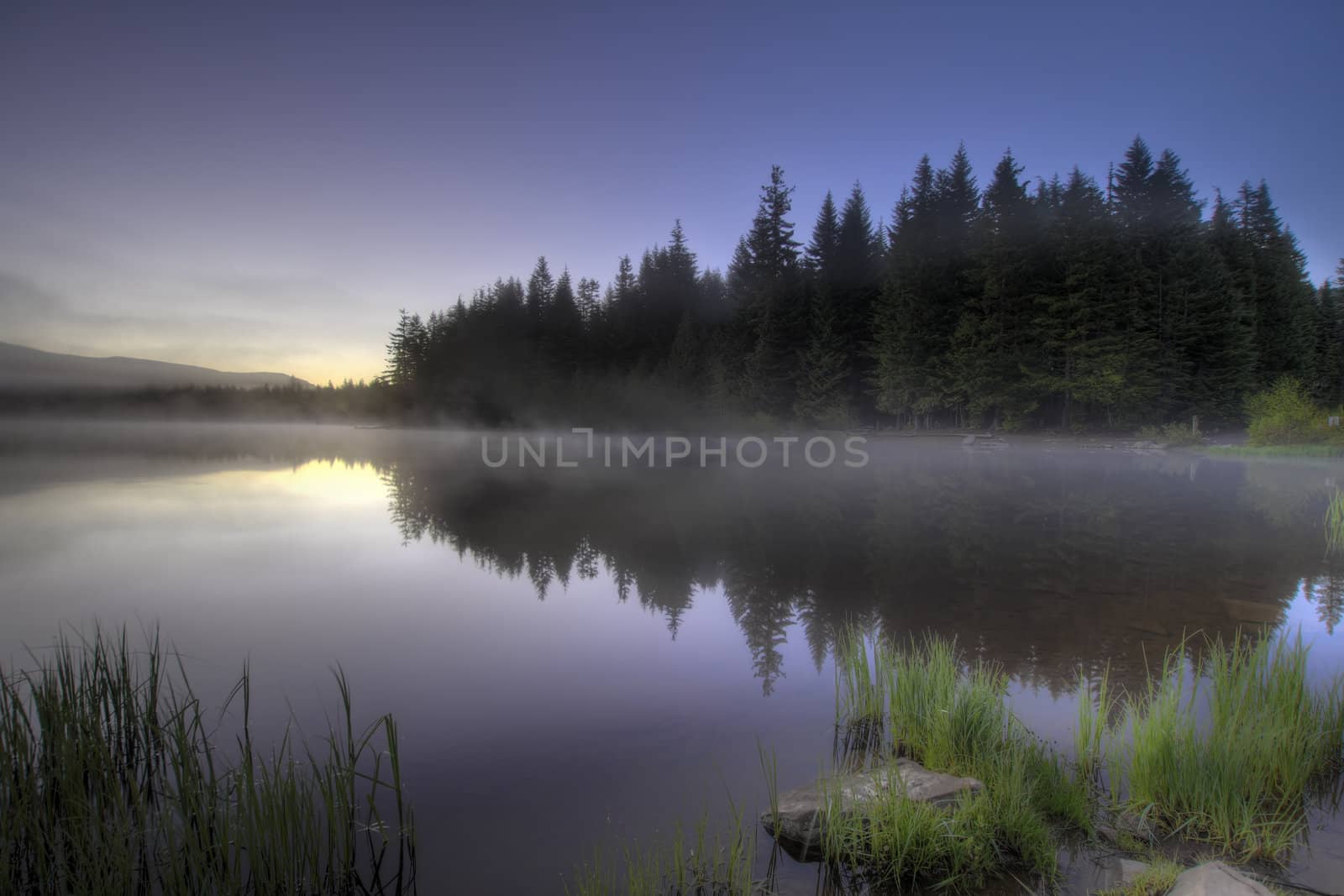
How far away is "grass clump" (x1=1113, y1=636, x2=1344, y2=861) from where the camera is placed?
355cm

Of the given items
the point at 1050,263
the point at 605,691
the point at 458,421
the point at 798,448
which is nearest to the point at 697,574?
the point at 605,691

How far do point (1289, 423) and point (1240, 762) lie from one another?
36421 mm

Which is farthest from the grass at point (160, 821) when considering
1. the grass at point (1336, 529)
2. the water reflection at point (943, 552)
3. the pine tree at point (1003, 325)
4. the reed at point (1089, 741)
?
the pine tree at point (1003, 325)

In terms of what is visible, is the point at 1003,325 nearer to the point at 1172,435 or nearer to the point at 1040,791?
the point at 1172,435

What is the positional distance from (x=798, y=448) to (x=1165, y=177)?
2788 cm

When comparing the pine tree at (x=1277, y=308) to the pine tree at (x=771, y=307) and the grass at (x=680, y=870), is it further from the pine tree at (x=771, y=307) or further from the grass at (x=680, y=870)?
the grass at (x=680, y=870)

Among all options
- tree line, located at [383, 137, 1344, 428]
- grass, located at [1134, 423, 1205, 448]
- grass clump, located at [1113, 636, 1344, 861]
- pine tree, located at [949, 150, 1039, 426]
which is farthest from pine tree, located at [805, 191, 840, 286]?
grass clump, located at [1113, 636, 1344, 861]

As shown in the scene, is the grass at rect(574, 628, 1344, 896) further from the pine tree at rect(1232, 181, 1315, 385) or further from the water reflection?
the pine tree at rect(1232, 181, 1315, 385)

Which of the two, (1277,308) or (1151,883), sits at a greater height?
(1277,308)

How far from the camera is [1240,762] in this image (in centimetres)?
375

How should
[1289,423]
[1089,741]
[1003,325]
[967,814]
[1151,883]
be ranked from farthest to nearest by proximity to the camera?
[1003,325], [1289,423], [1089,741], [967,814], [1151,883]

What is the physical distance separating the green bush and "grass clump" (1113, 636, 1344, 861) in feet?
112

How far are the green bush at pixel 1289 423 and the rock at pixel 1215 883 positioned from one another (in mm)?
36294

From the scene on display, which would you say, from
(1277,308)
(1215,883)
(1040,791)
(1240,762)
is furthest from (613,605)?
(1277,308)
